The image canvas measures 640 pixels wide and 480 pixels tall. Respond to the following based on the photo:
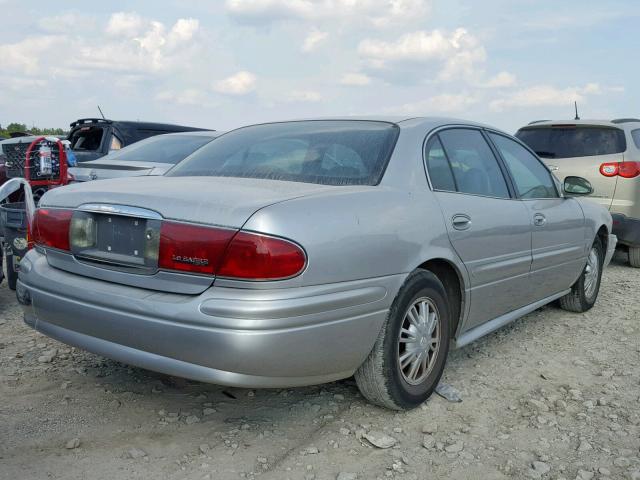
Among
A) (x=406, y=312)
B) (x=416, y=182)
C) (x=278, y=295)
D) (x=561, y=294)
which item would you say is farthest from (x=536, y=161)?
(x=278, y=295)

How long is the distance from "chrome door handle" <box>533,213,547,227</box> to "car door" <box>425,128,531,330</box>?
0.38 ft

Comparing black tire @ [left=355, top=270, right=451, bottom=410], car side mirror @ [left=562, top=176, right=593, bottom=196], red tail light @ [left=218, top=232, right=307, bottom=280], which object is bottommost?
black tire @ [left=355, top=270, right=451, bottom=410]

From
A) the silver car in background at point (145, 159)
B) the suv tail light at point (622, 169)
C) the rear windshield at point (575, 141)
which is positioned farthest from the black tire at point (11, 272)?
the suv tail light at point (622, 169)

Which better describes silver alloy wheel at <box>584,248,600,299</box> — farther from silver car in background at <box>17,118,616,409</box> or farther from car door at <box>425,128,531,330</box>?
silver car in background at <box>17,118,616,409</box>

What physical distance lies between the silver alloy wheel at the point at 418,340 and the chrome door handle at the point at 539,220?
125 cm

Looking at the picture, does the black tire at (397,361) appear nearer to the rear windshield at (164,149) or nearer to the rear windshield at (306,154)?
the rear windshield at (306,154)

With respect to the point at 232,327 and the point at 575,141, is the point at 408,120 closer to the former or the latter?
the point at 232,327

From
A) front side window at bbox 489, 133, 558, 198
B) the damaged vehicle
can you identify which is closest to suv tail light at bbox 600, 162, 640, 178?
front side window at bbox 489, 133, 558, 198

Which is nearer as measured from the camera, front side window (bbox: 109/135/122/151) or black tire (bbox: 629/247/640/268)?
black tire (bbox: 629/247/640/268)

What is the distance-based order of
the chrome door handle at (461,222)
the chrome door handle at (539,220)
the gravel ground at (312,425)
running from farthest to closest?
the chrome door handle at (539,220) < the chrome door handle at (461,222) < the gravel ground at (312,425)

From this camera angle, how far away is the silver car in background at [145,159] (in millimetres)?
6232

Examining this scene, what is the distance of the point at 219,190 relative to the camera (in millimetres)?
2756

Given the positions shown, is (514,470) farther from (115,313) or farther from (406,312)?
(115,313)

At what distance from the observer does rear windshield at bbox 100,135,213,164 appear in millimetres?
6570
